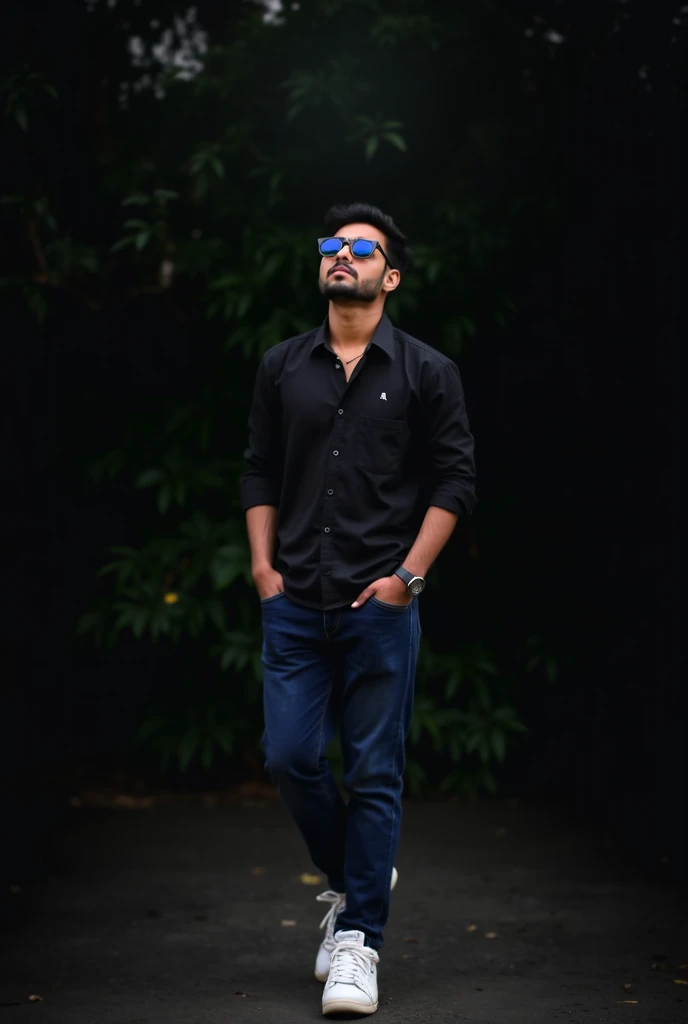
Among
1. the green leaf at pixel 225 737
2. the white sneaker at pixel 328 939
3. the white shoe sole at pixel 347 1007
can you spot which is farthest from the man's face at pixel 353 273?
the green leaf at pixel 225 737

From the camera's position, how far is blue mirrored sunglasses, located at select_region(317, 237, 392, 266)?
319cm

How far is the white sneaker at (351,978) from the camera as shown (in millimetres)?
3014

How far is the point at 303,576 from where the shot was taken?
319 cm

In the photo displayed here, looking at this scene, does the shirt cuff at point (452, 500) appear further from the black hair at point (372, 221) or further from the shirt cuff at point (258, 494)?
the black hair at point (372, 221)

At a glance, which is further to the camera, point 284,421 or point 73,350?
point 73,350

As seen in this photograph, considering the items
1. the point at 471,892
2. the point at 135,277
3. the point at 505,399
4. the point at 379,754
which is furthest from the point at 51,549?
the point at 379,754

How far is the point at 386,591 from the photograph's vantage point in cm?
309

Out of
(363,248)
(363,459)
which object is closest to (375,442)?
(363,459)

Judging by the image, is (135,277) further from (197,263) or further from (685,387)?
(685,387)

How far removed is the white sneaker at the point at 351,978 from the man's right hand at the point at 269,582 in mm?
965

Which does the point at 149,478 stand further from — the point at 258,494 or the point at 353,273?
the point at 353,273

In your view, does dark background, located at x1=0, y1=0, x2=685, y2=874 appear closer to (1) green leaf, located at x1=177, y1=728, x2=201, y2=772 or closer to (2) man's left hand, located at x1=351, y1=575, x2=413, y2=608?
(1) green leaf, located at x1=177, y1=728, x2=201, y2=772

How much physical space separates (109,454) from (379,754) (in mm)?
2473

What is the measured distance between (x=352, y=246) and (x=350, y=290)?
12cm
